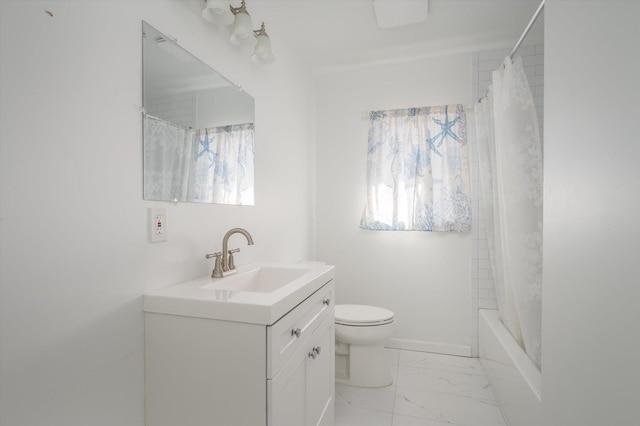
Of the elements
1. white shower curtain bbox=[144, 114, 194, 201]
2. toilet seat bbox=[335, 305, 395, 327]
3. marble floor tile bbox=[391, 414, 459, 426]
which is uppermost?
white shower curtain bbox=[144, 114, 194, 201]

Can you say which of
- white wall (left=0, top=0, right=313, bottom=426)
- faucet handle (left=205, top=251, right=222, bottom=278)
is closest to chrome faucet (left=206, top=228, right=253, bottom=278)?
faucet handle (left=205, top=251, right=222, bottom=278)

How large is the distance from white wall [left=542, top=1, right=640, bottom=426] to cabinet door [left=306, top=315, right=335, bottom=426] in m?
0.85

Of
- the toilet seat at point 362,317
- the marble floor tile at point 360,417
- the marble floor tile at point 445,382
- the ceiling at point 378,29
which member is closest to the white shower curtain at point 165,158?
the ceiling at point 378,29

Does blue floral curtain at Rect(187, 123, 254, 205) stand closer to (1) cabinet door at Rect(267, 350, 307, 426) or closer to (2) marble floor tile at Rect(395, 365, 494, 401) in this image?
(1) cabinet door at Rect(267, 350, 307, 426)

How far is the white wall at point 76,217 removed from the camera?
742 mm

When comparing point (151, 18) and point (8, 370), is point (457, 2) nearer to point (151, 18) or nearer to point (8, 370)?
point (151, 18)

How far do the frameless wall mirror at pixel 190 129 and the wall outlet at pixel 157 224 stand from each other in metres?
0.05

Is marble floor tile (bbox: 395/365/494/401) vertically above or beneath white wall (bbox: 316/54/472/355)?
beneath

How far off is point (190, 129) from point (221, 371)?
0.93 metres

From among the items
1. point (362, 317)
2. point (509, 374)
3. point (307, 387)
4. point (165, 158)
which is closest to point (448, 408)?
point (509, 374)

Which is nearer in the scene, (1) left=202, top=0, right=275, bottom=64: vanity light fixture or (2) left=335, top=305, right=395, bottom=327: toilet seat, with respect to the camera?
(1) left=202, top=0, right=275, bottom=64: vanity light fixture

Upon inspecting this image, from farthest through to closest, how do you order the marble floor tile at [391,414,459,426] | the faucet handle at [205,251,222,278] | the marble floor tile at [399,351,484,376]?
the marble floor tile at [399,351,484,376], the marble floor tile at [391,414,459,426], the faucet handle at [205,251,222,278]

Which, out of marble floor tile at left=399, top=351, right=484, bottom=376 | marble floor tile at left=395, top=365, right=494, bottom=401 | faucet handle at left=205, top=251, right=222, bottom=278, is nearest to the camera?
faucet handle at left=205, top=251, right=222, bottom=278

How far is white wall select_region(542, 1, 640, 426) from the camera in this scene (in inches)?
Result: 26.6
